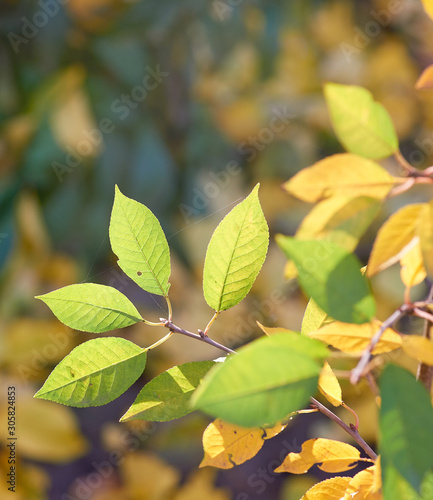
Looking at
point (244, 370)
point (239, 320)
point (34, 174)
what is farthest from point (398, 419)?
point (34, 174)

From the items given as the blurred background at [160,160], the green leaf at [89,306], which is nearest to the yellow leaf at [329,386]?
the green leaf at [89,306]

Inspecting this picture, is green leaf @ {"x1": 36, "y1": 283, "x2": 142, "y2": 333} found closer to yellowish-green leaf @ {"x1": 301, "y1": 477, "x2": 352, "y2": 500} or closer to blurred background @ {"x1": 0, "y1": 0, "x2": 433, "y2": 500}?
yellowish-green leaf @ {"x1": 301, "y1": 477, "x2": 352, "y2": 500}

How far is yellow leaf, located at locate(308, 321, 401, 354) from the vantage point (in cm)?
20

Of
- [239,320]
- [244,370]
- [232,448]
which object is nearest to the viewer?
[244,370]

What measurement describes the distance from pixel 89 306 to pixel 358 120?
0.14 m

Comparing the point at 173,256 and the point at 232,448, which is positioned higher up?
the point at 232,448

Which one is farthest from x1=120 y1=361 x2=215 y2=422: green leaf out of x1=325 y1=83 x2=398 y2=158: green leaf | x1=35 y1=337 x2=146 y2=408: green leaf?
x1=325 y1=83 x2=398 y2=158: green leaf

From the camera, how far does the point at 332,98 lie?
0.21m

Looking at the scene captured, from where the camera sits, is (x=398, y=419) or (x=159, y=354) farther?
(x=159, y=354)

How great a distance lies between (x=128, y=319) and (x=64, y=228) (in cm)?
72

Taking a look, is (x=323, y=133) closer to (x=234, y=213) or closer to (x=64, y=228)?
(x=64, y=228)

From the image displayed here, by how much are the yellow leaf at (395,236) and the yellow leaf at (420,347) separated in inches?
1.1

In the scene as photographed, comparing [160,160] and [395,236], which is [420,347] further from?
[160,160]

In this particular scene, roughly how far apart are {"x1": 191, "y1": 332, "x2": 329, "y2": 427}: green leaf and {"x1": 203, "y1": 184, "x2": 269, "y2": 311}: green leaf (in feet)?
0.23
